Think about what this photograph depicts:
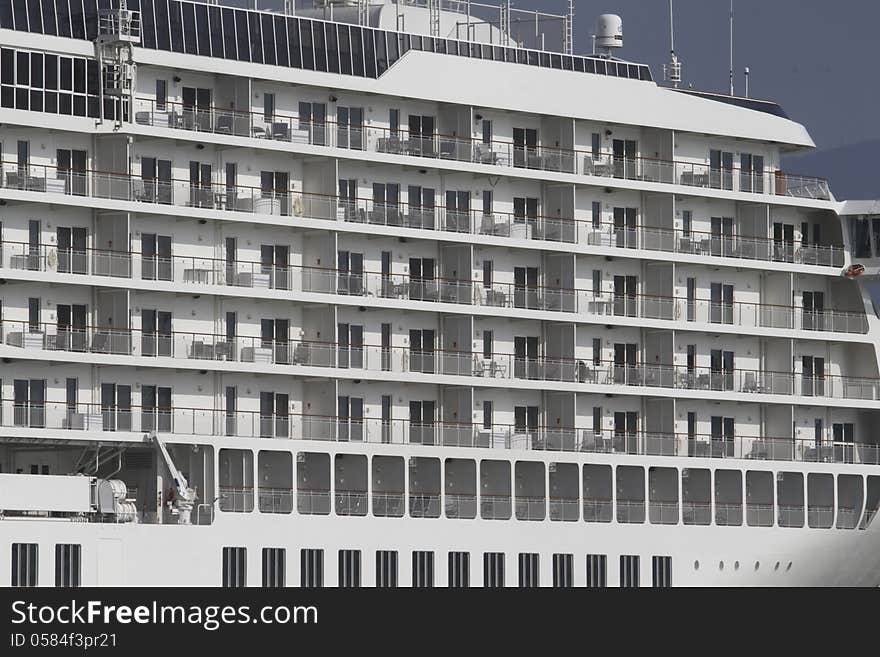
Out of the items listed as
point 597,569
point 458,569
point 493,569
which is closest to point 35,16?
point 458,569

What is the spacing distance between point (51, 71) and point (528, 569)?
19237mm

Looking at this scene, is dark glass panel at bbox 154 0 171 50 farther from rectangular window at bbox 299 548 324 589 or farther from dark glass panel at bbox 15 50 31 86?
rectangular window at bbox 299 548 324 589

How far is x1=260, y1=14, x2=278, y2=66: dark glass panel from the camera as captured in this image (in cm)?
7019

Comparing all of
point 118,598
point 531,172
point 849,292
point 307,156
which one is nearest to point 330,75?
point 307,156

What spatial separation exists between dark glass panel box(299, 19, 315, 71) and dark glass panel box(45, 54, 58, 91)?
7.67m

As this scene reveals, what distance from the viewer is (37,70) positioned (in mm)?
66125

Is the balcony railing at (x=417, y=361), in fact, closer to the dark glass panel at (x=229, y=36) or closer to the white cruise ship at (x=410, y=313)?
the white cruise ship at (x=410, y=313)

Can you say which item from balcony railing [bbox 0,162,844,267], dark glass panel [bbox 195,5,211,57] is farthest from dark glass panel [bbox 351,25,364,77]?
dark glass panel [bbox 195,5,211,57]

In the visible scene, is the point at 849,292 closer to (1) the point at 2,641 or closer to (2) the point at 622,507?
(2) the point at 622,507

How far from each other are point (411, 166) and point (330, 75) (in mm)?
3656

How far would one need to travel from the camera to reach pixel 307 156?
71000mm

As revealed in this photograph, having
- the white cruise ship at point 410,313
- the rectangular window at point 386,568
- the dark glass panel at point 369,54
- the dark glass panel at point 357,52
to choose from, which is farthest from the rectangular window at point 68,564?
the dark glass panel at point 369,54

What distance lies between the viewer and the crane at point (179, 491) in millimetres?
65938

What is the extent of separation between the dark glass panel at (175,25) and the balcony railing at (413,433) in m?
9.72
